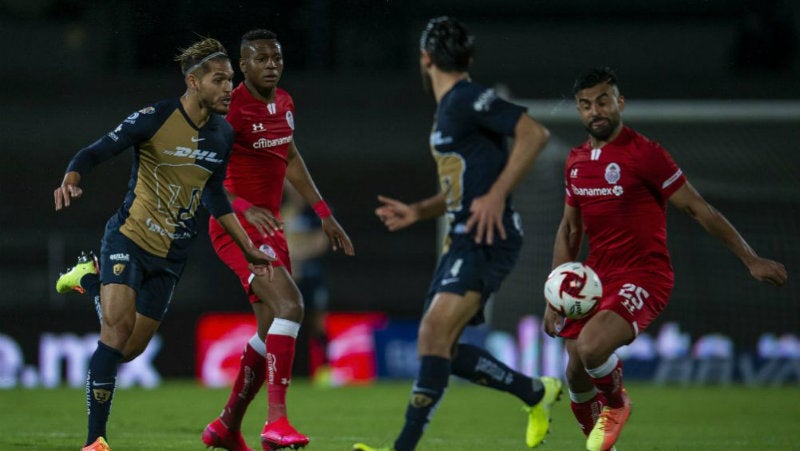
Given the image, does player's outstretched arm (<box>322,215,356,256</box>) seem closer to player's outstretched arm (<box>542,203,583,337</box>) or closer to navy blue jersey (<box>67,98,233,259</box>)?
navy blue jersey (<box>67,98,233,259</box>)

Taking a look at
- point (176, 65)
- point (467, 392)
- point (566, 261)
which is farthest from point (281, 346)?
point (176, 65)

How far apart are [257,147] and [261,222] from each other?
477mm

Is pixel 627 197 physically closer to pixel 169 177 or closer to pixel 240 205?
pixel 240 205

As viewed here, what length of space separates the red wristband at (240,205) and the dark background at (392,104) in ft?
27.0

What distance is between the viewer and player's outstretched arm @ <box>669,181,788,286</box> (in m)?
6.65

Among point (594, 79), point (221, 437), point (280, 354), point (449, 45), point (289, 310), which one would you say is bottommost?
point (221, 437)

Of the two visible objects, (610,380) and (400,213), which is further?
(610,380)

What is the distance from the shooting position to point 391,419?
10.3 meters

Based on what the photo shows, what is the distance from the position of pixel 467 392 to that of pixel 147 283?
25.0 feet

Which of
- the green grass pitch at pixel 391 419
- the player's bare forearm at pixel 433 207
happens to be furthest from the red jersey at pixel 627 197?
the green grass pitch at pixel 391 419

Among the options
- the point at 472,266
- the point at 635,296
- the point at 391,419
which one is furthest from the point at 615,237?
the point at 391,419

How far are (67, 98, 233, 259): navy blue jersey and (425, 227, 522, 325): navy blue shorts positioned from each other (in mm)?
1546

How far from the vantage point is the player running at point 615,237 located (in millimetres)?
6660

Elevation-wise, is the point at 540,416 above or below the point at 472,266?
below
